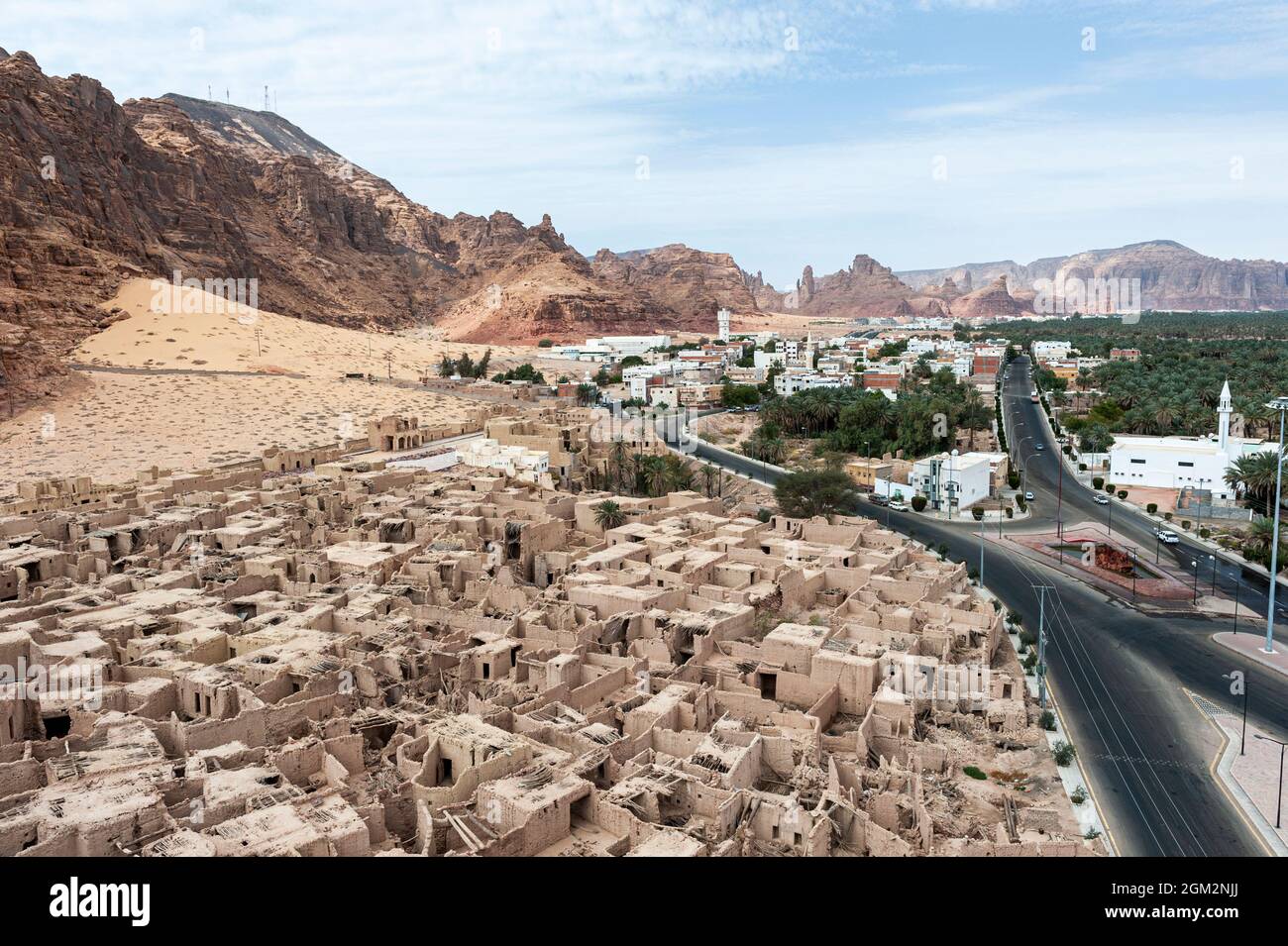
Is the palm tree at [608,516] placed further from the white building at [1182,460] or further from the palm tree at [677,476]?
the white building at [1182,460]

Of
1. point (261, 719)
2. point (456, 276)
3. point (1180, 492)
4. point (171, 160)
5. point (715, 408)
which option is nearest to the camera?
point (261, 719)

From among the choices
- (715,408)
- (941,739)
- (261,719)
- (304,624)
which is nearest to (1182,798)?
(941,739)

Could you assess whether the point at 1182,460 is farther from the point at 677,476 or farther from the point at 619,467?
the point at 619,467

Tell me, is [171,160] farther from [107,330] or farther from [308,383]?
[308,383]

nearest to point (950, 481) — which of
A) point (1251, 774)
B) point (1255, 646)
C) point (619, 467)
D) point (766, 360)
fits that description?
point (619, 467)

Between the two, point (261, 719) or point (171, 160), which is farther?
point (171, 160)
